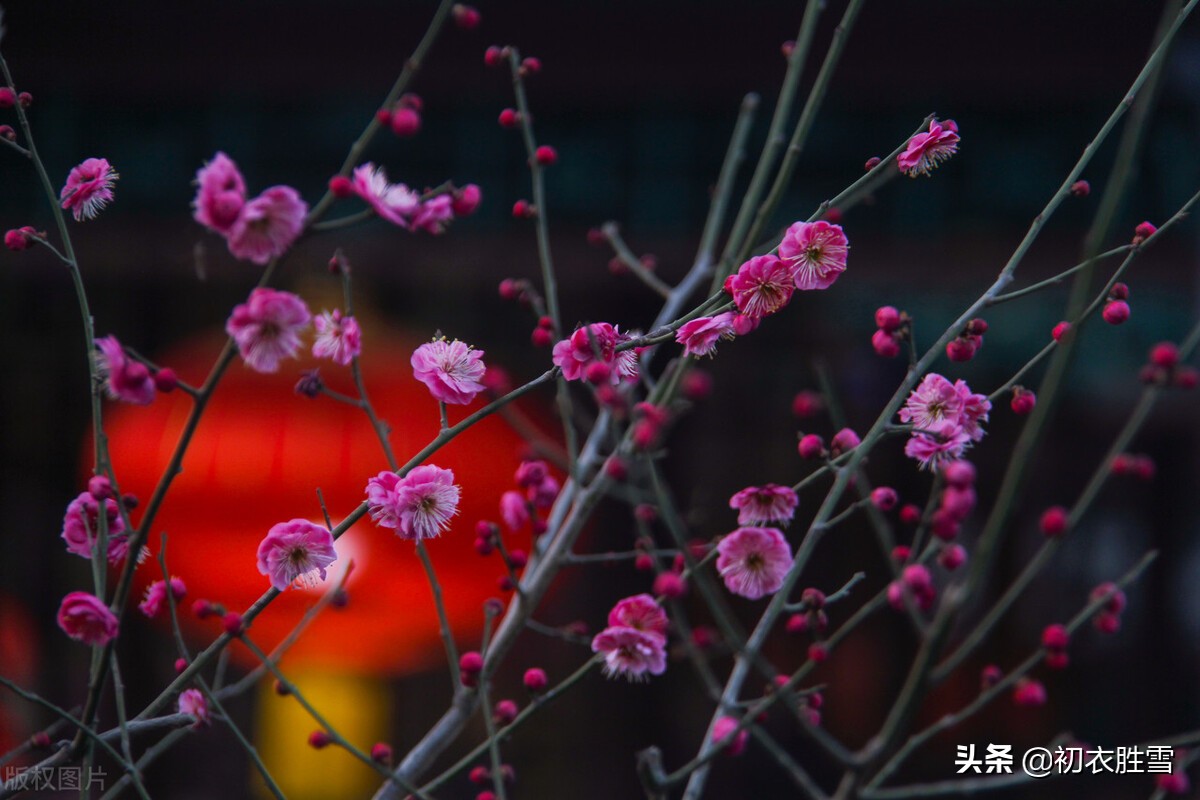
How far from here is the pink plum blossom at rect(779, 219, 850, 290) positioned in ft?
2.85

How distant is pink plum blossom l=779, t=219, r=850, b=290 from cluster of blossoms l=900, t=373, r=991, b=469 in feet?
0.47

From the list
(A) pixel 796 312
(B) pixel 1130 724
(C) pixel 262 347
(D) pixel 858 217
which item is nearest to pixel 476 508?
(A) pixel 796 312

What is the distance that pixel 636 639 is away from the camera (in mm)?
876

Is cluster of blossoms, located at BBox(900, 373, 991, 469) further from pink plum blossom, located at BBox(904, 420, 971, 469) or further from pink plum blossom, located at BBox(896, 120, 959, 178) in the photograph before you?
pink plum blossom, located at BBox(896, 120, 959, 178)

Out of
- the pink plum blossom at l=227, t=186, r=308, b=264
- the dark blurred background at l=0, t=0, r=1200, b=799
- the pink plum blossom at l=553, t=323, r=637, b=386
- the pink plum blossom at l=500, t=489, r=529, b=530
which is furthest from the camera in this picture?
the dark blurred background at l=0, t=0, r=1200, b=799

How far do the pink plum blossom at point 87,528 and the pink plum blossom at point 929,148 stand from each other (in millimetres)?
728

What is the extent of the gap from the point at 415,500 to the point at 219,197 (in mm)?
312

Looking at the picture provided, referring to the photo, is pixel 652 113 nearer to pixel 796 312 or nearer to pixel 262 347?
pixel 796 312

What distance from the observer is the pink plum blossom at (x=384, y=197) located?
735mm

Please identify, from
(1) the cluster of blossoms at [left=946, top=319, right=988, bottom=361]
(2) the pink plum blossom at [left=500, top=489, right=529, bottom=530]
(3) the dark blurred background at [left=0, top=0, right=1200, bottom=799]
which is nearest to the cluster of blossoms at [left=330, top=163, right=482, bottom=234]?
(2) the pink plum blossom at [left=500, top=489, right=529, bottom=530]

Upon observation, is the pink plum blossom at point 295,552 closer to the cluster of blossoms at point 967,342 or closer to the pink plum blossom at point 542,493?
the pink plum blossom at point 542,493

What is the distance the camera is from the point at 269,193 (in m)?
0.69

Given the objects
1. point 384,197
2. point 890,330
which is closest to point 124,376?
point 384,197

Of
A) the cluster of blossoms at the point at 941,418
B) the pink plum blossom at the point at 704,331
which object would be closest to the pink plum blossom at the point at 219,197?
the pink plum blossom at the point at 704,331
